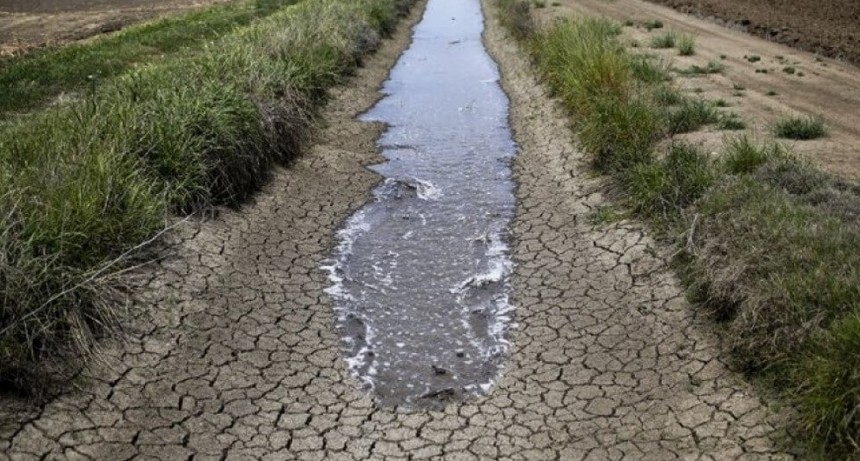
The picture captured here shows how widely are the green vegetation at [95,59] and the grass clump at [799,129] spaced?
302 inches

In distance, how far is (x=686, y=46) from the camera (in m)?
17.8

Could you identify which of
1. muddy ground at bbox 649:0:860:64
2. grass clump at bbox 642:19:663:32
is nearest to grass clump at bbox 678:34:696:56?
muddy ground at bbox 649:0:860:64

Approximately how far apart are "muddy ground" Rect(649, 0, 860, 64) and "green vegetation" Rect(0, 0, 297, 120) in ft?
38.1

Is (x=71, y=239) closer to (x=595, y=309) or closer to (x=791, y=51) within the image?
(x=595, y=309)

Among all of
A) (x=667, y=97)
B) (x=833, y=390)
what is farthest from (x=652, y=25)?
(x=833, y=390)

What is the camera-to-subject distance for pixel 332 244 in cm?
922

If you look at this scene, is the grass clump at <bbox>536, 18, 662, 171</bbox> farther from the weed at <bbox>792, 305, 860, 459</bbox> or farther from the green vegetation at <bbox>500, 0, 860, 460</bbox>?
the weed at <bbox>792, 305, 860, 459</bbox>

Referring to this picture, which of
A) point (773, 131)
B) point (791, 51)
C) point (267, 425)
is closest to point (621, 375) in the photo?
point (267, 425)

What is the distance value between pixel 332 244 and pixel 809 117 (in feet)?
20.7

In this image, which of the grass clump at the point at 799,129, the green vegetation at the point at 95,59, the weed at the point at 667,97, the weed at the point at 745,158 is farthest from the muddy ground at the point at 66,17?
the weed at the point at 745,158

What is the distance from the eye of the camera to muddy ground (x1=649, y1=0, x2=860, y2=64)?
1884 centimetres

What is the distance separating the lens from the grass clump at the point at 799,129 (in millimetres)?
10859

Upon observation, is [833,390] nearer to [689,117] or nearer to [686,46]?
[689,117]

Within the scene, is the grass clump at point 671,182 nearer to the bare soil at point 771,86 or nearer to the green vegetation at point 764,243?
the green vegetation at point 764,243
